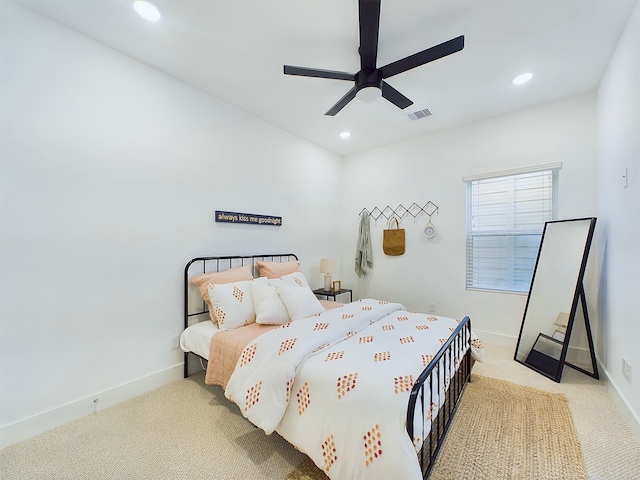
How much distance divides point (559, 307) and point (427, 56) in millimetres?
2733

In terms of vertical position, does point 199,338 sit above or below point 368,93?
below

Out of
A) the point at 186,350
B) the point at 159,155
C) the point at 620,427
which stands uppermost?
the point at 159,155

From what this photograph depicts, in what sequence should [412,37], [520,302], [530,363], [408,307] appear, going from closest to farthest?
[412,37] < [530,363] < [520,302] < [408,307]

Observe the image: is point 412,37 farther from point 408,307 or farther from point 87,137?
point 408,307

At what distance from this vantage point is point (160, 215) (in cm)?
255

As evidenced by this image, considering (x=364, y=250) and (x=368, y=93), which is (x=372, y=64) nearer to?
(x=368, y=93)

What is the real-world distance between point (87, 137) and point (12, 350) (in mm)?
1575

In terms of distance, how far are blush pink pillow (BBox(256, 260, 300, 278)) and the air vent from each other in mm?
2391

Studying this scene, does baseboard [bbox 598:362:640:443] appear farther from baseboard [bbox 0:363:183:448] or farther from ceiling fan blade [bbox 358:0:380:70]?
baseboard [bbox 0:363:183:448]

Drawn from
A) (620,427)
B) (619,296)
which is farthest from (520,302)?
(620,427)

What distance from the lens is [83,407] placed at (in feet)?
6.84

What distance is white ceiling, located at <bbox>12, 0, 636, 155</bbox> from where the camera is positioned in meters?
1.89

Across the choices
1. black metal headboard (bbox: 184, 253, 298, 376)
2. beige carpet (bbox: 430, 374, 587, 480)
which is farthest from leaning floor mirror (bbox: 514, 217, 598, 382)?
black metal headboard (bbox: 184, 253, 298, 376)

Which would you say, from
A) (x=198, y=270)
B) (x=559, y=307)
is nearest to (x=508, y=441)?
(x=559, y=307)
